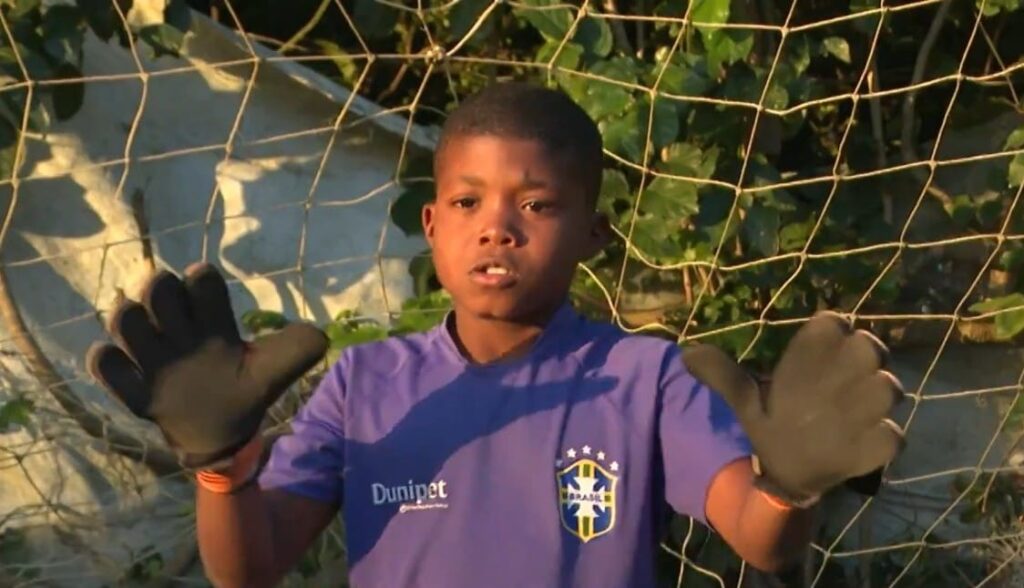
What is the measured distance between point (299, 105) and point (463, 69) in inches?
12.4

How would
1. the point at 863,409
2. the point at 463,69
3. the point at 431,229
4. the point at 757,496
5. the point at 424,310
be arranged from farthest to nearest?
the point at 463,69 < the point at 424,310 < the point at 431,229 < the point at 757,496 < the point at 863,409

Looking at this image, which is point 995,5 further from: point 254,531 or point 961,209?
point 254,531

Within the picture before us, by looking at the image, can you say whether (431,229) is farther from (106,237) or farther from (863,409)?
(106,237)

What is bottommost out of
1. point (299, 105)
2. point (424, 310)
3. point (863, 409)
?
point (424, 310)

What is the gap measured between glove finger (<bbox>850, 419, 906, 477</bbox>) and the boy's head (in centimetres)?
42

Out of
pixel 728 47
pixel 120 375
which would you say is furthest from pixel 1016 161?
pixel 120 375

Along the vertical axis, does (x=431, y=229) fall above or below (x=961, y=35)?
above

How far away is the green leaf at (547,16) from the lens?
3.02 metres

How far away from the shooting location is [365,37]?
10.9 feet

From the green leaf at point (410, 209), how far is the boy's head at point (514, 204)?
126 centimetres

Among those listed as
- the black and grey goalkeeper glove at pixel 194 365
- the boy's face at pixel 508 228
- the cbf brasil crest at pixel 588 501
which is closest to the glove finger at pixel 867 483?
the cbf brasil crest at pixel 588 501

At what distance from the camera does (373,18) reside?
10.6 ft

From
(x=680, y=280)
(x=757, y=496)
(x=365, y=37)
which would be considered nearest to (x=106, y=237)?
(x=365, y=37)

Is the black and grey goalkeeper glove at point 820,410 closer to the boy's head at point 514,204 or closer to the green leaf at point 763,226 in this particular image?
the boy's head at point 514,204
